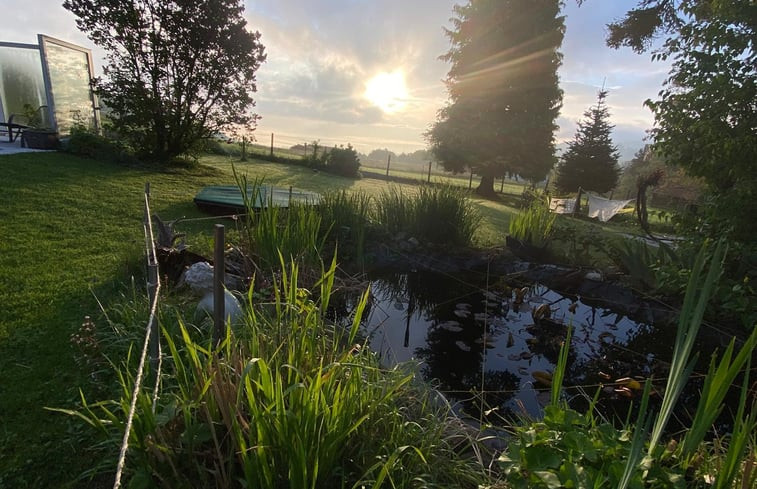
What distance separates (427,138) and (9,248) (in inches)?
590

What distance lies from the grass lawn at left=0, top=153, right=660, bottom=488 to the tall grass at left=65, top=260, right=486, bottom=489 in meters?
0.26

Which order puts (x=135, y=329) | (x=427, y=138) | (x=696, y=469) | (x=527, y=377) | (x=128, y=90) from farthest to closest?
(x=427, y=138) → (x=128, y=90) → (x=527, y=377) → (x=135, y=329) → (x=696, y=469)

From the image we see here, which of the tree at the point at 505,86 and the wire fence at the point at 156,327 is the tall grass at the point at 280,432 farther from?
the tree at the point at 505,86

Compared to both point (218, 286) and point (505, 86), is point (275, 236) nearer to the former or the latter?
point (218, 286)

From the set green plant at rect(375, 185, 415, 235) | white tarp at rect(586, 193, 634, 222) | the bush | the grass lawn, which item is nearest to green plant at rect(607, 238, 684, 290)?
the grass lawn

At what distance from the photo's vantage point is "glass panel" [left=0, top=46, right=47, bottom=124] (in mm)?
8875

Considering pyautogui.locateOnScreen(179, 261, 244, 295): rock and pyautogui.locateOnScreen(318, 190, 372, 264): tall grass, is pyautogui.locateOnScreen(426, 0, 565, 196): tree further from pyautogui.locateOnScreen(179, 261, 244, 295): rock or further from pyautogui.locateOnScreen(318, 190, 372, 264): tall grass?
pyautogui.locateOnScreen(179, 261, 244, 295): rock

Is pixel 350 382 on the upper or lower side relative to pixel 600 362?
upper

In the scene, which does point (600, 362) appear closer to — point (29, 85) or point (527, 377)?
point (527, 377)

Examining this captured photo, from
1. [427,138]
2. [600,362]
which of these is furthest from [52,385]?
[427,138]

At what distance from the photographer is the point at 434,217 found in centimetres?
454

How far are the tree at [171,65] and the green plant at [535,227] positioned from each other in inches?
298

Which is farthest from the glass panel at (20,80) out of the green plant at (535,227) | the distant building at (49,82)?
the green plant at (535,227)

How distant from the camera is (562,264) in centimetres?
420
